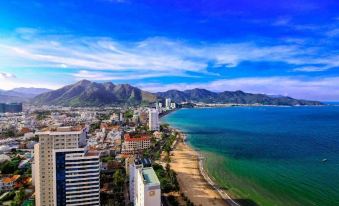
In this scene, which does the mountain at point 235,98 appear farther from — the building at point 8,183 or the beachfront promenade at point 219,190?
the building at point 8,183

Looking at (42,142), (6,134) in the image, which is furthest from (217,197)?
(6,134)

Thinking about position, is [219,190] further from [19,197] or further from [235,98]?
[235,98]

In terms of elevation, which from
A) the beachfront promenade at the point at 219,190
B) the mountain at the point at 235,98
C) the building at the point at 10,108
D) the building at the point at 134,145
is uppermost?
A: the mountain at the point at 235,98

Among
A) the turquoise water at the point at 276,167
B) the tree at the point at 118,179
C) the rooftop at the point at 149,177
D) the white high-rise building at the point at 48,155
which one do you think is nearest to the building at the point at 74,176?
the white high-rise building at the point at 48,155

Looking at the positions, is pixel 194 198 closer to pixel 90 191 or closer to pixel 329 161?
pixel 90 191

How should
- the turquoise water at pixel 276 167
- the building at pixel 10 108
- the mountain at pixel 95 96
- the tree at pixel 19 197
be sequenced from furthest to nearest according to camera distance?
the mountain at pixel 95 96, the building at pixel 10 108, the turquoise water at pixel 276 167, the tree at pixel 19 197

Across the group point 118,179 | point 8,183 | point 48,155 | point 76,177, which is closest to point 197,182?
point 118,179
